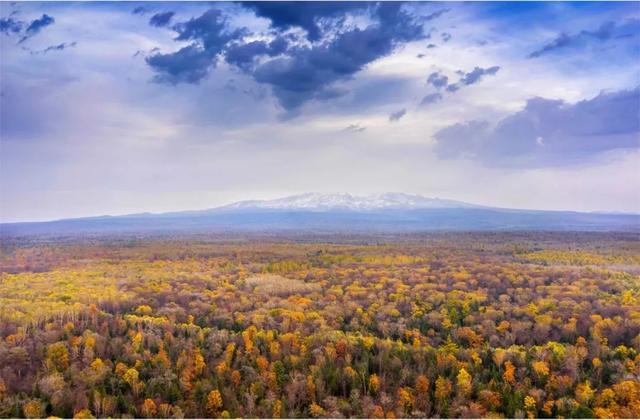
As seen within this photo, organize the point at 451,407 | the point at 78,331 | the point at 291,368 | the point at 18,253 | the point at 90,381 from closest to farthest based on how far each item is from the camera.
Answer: the point at 451,407
the point at 90,381
the point at 291,368
the point at 78,331
the point at 18,253

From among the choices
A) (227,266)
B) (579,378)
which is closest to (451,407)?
(579,378)

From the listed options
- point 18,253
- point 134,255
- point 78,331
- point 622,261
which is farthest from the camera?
point 18,253

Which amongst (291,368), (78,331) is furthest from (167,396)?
(78,331)

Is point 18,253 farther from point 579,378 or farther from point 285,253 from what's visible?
point 579,378

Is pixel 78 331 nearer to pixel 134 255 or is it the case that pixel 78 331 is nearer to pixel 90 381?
pixel 90 381

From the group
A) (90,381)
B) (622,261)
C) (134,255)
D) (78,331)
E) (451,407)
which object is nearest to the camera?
(451,407)

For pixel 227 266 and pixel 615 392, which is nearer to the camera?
pixel 615 392
